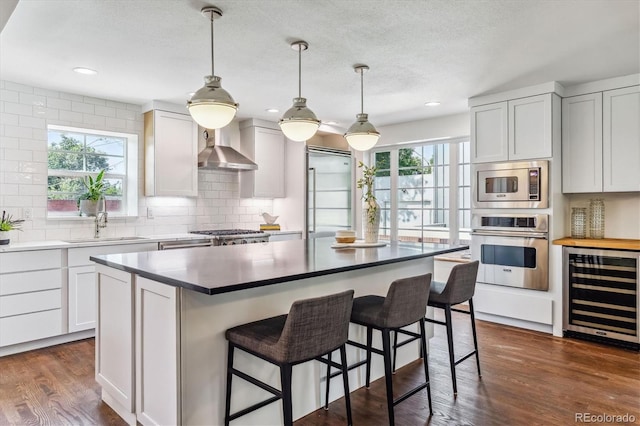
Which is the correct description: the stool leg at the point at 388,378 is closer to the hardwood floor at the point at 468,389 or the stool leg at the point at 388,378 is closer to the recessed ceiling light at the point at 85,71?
the hardwood floor at the point at 468,389

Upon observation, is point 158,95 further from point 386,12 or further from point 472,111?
point 472,111

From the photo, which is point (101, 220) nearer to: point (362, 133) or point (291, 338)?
point (362, 133)

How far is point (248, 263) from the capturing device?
2.29 metres

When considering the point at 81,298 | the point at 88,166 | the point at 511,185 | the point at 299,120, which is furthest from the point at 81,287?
the point at 511,185

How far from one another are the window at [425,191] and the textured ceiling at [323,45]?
133cm

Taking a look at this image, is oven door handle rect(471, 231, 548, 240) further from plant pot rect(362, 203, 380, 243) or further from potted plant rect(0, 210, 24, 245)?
Result: potted plant rect(0, 210, 24, 245)

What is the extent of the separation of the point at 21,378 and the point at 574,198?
17.2 ft

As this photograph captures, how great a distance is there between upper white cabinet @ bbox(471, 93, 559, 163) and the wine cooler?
1045 millimetres

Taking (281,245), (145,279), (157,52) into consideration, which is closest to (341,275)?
(281,245)

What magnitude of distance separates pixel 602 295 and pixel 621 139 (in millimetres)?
1457

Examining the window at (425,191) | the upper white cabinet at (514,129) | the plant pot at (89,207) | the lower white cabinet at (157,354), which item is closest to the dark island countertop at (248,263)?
the lower white cabinet at (157,354)

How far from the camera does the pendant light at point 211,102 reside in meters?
2.38

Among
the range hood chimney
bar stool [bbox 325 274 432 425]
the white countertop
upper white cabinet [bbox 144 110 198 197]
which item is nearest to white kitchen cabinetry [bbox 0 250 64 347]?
the white countertop

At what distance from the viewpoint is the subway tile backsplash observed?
3.84 m
